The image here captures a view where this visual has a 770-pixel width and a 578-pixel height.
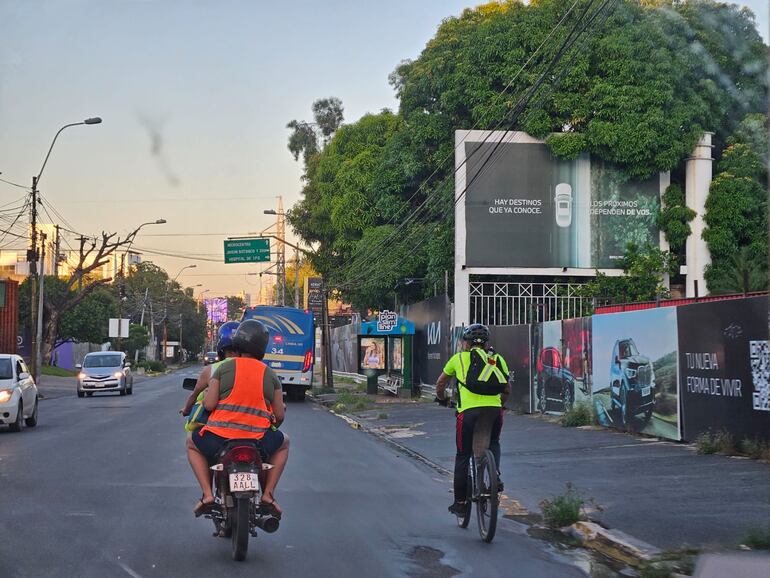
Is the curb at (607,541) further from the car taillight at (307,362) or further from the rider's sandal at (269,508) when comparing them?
the car taillight at (307,362)

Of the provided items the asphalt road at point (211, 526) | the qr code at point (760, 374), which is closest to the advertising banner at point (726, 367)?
the qr code at point (760, 374)

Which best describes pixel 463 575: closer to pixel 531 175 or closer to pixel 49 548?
pixel 49 548

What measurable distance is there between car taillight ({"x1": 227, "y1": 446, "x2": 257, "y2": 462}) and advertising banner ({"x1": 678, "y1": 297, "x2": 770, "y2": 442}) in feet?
26.6

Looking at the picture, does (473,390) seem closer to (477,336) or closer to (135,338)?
(477,336)

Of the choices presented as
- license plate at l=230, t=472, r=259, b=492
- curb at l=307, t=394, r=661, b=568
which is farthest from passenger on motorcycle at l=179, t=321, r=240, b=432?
curb at l=307, t=394, r=661, b=568

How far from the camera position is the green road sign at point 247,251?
4762cm

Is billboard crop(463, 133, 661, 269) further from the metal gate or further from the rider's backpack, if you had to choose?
the rider's backpack

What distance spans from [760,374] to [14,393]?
13.2 metres

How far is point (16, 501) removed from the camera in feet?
33.2

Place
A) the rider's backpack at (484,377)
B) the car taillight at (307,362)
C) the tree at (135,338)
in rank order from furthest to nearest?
the tree at (135,338) < the car taillight at (307,362) < the rider's backpack at (484,377)

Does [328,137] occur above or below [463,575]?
above

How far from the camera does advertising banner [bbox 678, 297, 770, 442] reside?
13.3 meters

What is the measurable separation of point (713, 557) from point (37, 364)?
1507 inches

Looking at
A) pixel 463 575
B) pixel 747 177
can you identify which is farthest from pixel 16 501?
pixel 747 177
